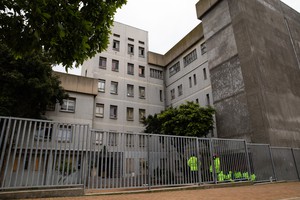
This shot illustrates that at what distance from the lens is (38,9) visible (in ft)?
14.2

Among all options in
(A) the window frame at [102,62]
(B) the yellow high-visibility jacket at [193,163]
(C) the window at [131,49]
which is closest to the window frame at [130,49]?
(C) the window at [131,49]

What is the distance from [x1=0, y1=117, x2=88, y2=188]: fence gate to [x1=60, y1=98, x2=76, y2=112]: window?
1762 cm

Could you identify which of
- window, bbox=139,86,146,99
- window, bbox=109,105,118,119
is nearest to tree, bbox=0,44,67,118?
window, bbox=109,105,118,119

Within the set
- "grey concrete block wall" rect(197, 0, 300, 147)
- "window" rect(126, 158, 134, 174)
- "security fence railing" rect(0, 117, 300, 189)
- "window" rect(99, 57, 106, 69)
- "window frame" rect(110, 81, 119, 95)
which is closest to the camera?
"security fence railing" rect(0, 117, 300, 189)

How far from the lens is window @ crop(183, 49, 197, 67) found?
1129 inches

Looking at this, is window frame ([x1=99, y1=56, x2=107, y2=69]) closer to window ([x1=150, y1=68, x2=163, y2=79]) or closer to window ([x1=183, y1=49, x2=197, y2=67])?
window ([x1=150, y1=68, x2=163, y2=79])

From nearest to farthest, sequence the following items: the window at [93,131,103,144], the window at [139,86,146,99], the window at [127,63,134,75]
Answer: the window at [93,131,103,144] < the window at [139,86,146,99] < the window at [127,63,134,75]

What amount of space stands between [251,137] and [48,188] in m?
15.9

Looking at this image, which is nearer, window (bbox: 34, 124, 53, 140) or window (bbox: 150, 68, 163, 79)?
window (bbox: 34, 124, 53, 140)

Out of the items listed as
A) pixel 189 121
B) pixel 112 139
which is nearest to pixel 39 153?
pixel 112 139

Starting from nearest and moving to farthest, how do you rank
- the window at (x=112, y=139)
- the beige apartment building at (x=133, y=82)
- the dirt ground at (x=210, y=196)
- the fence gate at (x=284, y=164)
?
the dirt ground at (x=210, y=196), the window at (x=112, y=139), the fence gate at (x=284, y=164), the beige apartment building at (x=133, y=82)

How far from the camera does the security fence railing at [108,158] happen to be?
7.00 meters

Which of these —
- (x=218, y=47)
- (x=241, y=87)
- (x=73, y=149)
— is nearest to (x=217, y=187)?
(x=73, y=149)

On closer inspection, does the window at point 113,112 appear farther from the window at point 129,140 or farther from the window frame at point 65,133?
the window frame at point 65,133
